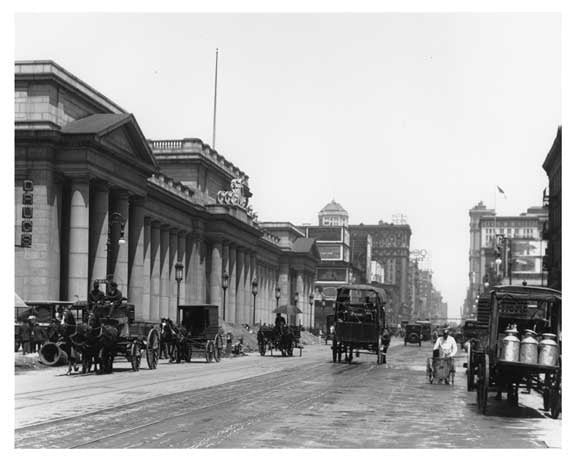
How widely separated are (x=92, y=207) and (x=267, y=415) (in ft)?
125

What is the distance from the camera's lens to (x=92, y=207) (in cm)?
5531

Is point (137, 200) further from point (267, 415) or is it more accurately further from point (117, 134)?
point (267, 415)

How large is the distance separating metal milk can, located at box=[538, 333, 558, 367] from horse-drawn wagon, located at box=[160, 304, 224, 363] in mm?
24860

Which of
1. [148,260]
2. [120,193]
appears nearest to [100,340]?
[120,193]

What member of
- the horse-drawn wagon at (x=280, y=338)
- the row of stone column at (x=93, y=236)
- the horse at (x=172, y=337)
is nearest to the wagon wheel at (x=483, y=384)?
the horse at (x=172, y=337)

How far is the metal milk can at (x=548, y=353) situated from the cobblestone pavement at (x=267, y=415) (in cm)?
122

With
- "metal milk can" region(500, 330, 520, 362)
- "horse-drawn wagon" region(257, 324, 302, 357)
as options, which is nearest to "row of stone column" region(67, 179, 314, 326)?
"horse-drawn wagon" region(257, 324, 302, 357)

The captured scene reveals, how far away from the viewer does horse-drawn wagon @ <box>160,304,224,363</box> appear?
1711 inches

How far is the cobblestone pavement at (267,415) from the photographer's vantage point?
50.6 feet

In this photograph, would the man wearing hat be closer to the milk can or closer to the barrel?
the barrel

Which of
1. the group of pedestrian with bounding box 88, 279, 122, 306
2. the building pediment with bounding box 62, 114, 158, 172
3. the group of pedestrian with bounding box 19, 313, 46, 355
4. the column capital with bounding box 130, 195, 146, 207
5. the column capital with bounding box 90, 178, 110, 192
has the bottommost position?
the group of pedestrian with bounding box 19, 313, 46, 355

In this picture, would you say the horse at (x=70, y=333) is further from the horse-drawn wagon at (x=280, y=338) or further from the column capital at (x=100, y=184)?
the horse-drawn wagon at (x=280, y=338)
